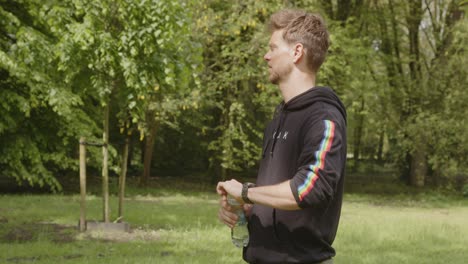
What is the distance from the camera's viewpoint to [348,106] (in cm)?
2506

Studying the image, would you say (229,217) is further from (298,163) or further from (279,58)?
(279,58)

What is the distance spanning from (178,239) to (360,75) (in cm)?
1665

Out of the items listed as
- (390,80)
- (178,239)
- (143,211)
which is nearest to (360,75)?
(390,80)

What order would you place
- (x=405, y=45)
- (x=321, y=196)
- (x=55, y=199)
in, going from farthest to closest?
1. (x=405, y=45)
2. (x=55, y=199)
3. (x=321, y=196)

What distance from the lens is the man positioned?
2.56m

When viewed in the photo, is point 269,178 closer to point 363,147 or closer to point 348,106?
point 348,106

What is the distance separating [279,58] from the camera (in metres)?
2.88

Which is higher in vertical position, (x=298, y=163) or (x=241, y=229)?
(x=298, y=163)

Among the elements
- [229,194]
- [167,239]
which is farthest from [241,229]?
[167,239]

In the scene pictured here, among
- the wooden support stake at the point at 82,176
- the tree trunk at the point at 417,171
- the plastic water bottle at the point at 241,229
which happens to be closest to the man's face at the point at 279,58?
the plastic water bottle at the point at 241,229

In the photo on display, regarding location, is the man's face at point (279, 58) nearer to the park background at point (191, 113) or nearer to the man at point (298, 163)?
the man at point (298, 163)

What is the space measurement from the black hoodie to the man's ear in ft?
0.52

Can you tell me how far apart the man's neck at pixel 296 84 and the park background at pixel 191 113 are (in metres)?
0.87

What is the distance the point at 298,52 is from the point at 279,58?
10cm
